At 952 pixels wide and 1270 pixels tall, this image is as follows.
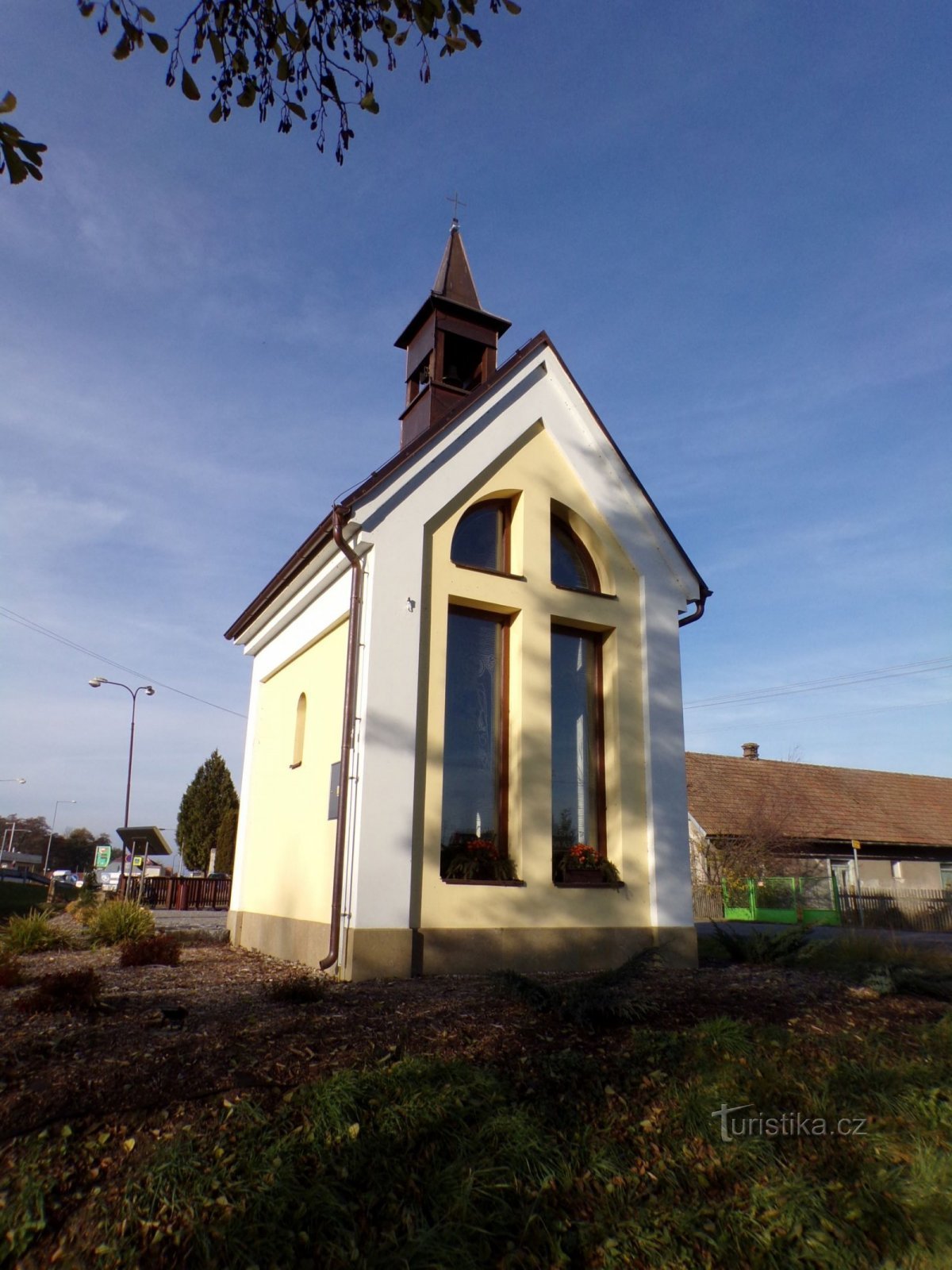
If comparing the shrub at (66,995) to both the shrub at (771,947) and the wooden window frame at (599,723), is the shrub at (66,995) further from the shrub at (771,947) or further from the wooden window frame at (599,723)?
the shrub at (771,947)

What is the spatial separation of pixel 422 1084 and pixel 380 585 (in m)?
5.44

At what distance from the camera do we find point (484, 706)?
9969 mm

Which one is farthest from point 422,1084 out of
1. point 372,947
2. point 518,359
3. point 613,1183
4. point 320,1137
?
point 518,359

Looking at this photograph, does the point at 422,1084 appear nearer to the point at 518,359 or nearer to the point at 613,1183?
the point at 613,1183

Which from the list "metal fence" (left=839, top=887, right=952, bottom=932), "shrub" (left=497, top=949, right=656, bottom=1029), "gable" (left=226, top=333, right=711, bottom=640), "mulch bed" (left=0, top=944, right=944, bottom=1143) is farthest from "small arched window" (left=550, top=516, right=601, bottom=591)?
"metal fence" (left=839, top=887, right=952, bottom=932)

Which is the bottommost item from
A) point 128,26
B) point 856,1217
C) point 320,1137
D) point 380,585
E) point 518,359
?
point 856,1217

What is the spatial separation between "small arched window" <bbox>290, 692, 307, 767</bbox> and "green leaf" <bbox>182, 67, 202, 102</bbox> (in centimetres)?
836

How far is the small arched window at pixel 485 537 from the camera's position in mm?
10430

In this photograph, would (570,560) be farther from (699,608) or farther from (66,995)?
(66,995)

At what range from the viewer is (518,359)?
10875mm

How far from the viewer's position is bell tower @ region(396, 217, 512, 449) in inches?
520

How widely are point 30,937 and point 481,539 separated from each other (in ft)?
25.3

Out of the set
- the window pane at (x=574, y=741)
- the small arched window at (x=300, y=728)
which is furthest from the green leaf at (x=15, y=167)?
the small arched window at (x=300, y=728)

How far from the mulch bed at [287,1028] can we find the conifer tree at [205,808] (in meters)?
36.5
